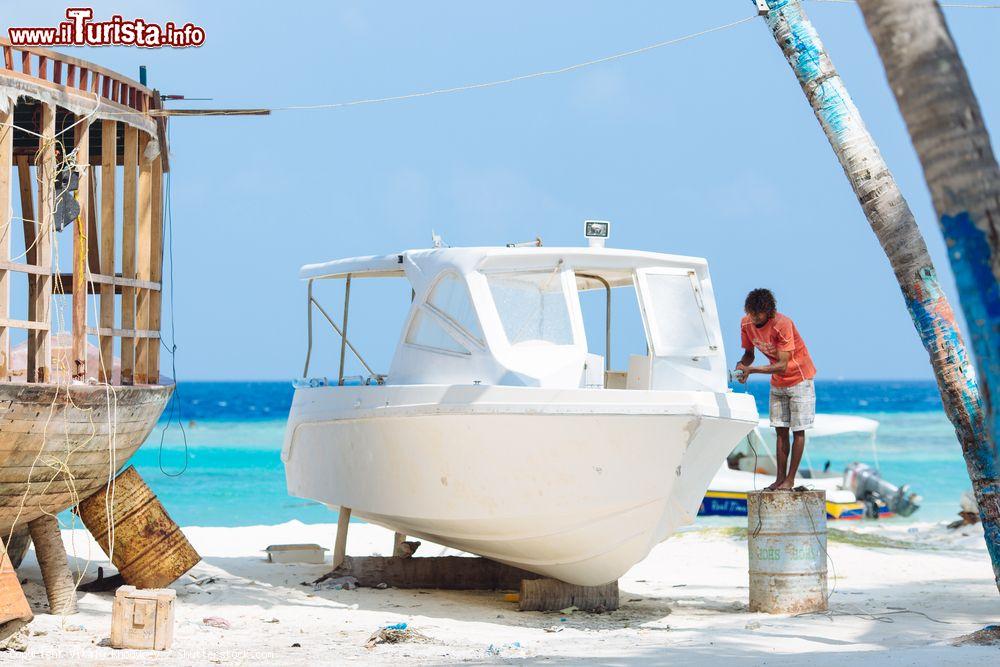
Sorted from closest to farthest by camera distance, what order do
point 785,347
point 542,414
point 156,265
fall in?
point 542,414
point 785,347
point 156,265

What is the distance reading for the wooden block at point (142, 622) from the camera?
8.89 meters

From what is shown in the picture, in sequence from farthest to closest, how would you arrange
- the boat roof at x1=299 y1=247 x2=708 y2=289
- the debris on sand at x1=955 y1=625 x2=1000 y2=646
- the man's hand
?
the man's hand, the boat roof at x1=299 y1=247 x2=708 y2=289, the debris on sand at x1=955 y1=625 x2=1000 y2=646

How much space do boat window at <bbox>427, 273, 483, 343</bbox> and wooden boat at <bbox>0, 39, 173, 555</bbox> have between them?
2776 mm

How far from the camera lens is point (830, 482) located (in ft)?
81.1

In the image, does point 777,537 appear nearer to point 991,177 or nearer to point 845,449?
point 991,177

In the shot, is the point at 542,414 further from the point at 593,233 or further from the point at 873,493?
the point at 873,493

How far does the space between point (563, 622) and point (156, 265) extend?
524 centimetres

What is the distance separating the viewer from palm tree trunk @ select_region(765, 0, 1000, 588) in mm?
9055

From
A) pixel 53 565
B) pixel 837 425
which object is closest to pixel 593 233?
pixel 53 565

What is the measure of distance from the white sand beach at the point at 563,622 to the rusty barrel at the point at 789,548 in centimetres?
18

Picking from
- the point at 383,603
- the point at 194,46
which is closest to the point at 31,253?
the point at 194,46

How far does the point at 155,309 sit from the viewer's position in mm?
12445

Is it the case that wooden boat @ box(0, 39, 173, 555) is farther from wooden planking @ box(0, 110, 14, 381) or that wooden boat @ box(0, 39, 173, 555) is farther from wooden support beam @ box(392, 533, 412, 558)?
wooden support beam @ box(392, 533, 412, 558)

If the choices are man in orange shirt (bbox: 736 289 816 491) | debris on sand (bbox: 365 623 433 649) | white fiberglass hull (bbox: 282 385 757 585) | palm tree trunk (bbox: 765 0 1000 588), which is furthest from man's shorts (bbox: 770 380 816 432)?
debris on sand (bbox: 365 623 433 649)
